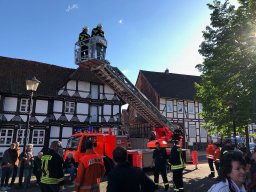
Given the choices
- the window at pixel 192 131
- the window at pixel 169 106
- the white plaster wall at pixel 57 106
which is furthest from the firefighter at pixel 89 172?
the window at pixel 192 131

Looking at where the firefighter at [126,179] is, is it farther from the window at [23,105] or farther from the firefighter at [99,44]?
the window at [23,105]

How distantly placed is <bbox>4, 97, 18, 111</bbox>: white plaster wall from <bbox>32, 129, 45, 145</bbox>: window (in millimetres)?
2903

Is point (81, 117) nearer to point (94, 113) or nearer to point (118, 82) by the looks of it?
point (94, 113)

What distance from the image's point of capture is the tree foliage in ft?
40.3

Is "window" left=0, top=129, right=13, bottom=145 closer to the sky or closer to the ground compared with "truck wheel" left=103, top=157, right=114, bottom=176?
closer to the sky

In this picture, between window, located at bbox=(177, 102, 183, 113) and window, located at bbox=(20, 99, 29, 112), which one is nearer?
window, located at bbox=(20, 99, 29, 112)

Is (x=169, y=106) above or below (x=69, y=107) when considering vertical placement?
above

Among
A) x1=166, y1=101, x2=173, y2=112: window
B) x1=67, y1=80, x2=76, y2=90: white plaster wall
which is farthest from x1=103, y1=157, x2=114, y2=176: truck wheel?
x1=166, y1=101, x2=173, y2=112: window

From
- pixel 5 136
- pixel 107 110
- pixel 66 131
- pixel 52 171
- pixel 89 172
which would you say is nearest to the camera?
pixel 89 172

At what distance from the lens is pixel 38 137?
22.5 metres

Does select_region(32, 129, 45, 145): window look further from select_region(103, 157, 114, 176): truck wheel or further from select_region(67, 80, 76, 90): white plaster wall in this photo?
select_region(103, 157, 114, 176): truck wheel

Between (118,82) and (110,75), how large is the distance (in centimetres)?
A: 64

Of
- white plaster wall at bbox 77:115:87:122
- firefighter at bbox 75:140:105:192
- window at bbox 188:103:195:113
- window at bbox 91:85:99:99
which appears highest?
window at bbox 91:85:99:99

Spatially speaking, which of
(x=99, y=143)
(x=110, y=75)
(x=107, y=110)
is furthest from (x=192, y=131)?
(x=99, y=143)
